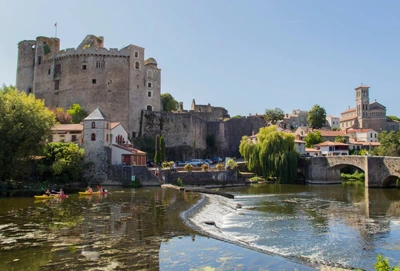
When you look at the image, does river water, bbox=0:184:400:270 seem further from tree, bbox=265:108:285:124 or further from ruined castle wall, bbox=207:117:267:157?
tree, bbox=265:108:285:124

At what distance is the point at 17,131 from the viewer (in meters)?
33.1

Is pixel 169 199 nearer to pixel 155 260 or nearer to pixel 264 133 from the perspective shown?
pixel 155 260

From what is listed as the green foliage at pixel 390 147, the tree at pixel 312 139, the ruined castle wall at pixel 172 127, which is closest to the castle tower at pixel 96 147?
the ruined castle wall at pixel 172 127

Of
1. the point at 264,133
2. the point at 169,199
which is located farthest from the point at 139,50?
the point at 169,199

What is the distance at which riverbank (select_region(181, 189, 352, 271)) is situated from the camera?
13.1 metres

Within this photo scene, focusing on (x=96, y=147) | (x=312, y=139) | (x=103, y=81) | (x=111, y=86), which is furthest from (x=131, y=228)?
(x=312, y=139)

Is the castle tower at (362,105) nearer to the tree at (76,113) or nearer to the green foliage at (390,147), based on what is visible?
the green foliage at (390,147)

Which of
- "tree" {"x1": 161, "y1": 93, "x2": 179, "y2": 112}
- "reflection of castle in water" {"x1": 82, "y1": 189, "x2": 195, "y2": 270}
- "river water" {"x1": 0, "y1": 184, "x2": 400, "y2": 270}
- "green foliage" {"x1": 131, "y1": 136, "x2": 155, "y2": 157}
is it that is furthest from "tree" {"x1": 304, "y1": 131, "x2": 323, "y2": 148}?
"reflection of castle in water" {"x1": 82, "y1": 189, "x2": 195, "y2": 270}

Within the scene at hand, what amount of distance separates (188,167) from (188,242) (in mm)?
27953

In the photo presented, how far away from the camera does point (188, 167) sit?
4341 centimetres

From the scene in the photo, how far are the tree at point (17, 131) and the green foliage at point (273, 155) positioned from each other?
26172mm

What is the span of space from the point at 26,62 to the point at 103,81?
15840mm

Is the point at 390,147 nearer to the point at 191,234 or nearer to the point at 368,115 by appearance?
the point at 368,115

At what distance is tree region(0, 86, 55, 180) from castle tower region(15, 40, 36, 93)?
2936 centimetres
